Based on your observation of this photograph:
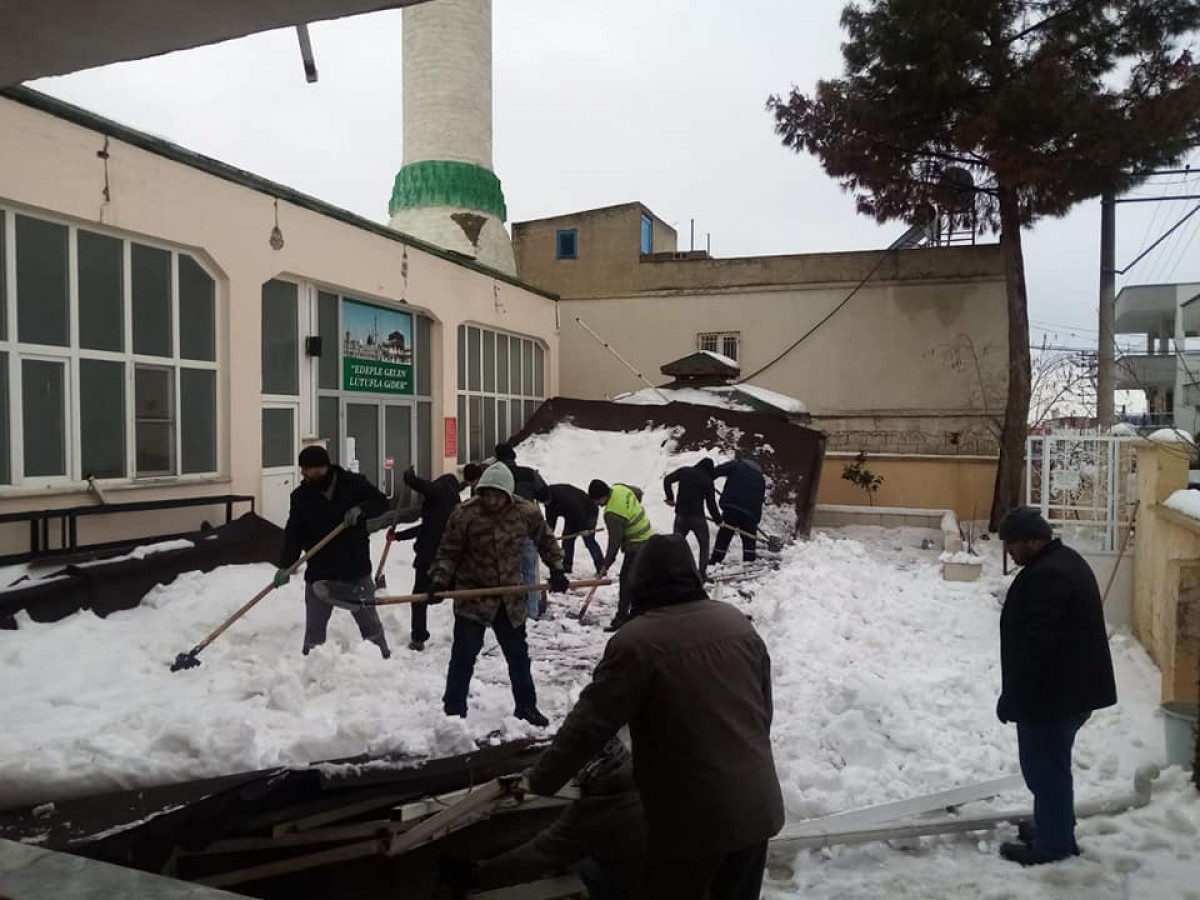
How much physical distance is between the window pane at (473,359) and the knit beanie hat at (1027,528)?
477 inches

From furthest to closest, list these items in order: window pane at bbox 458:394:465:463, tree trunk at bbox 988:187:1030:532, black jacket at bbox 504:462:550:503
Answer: tree trunk at bbox 988:187:1030:532 < window pane at bbox 458:394:465:463 < black jacket at bbox 504:462:550:503

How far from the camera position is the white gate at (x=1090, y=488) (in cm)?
920

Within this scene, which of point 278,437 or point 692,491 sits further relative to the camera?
point 278,437

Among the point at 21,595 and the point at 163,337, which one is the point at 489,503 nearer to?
the point at 21,595

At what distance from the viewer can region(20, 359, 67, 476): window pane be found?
751cm

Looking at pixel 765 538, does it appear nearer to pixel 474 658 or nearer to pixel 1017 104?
pixel 474 658

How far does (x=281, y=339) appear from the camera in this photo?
10.7 m

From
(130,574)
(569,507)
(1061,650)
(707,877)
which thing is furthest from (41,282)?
(1061,650)

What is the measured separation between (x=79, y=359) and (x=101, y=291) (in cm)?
71

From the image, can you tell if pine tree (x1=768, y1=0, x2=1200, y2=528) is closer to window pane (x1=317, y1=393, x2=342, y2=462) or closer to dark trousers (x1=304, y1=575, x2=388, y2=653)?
window pane (x1=317, y1=393, x2=342, y2=462)

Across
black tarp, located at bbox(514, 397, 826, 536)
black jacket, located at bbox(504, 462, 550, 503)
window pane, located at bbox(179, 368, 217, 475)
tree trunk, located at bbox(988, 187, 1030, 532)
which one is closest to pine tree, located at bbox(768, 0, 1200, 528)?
tree trunk, located at bbox(988, 187, 1030, 532)

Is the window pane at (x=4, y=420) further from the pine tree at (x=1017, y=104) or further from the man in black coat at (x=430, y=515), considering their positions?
the pine tree at (x=1017, y=104)

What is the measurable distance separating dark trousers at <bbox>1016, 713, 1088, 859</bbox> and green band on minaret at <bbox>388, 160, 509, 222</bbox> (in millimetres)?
17219

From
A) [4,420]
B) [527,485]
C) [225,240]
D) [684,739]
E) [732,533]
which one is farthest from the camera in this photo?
[732,533]
